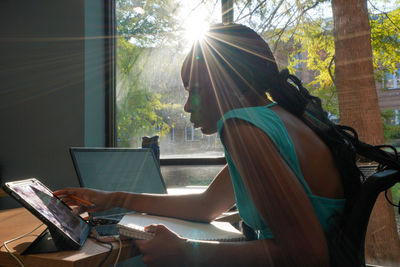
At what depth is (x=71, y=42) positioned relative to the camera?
2.86m

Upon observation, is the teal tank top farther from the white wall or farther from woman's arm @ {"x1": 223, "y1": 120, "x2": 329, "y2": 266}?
the white wall

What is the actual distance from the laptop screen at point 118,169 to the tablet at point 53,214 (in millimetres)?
305

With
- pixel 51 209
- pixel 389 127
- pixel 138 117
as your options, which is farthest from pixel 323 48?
pixel 51 209

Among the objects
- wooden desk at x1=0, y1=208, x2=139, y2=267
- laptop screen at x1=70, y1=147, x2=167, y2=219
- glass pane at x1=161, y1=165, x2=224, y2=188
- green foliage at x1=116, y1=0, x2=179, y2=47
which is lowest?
glass pane at x1=161, y1=165, x2=224, y2=188

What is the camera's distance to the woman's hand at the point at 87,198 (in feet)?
4.14

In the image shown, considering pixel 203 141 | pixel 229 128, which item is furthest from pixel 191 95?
pixel 203 141

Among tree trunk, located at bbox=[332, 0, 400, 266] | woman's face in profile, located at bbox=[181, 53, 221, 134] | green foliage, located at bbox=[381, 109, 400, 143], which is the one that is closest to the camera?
woman's face in profile, located at bbox=[181, 53, 221, 134]

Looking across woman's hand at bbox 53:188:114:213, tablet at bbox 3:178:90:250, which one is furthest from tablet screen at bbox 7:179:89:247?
woman's hand at bbox 53:188:114:213

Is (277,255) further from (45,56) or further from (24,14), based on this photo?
(24,14)

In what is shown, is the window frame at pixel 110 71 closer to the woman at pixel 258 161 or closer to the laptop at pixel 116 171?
the laptop at pixel 116 171

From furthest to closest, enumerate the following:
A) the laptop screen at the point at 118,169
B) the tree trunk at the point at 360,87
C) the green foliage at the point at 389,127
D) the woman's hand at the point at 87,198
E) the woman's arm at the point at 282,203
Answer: the tree trunk at the point at 360,87 → the green foliage at the point at 389,127 → the laptop screen at the point at 118,169 → the woman's hand at the point at 87,198 → the woman's arm at the point at 282,203

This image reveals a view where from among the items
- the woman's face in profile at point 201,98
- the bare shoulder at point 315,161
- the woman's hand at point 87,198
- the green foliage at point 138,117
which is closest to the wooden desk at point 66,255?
the woman's hand at point 87,198

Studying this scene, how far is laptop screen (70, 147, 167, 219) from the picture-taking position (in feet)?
4.49

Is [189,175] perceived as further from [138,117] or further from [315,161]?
[315,161]
